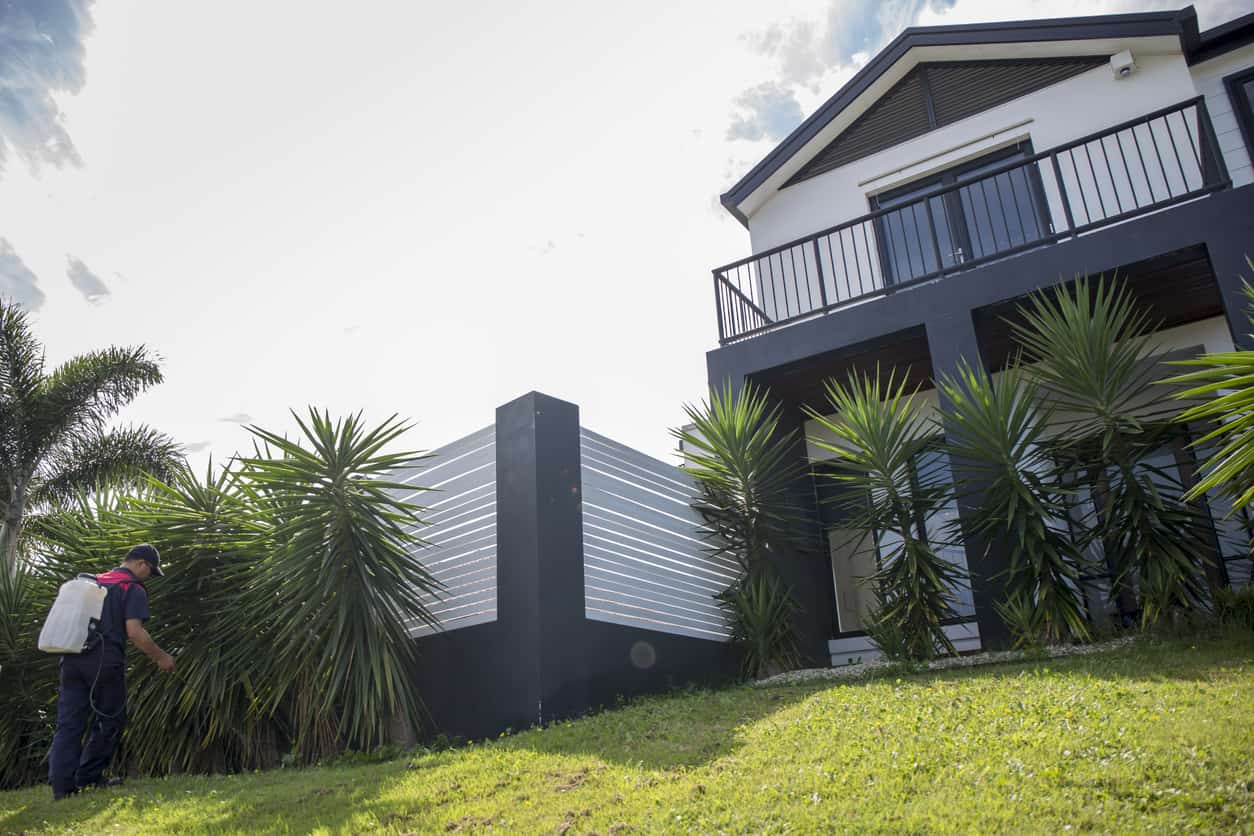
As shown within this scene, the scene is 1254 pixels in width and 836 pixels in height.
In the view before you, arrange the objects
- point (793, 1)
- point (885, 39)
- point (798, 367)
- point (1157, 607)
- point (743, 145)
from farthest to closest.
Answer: point (743, 145) → point (885, 39) → point (798, 367) → point (793, 1) → point (1157, 607)

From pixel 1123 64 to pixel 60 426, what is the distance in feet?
57.6

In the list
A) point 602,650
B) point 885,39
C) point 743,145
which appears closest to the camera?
point 602,650

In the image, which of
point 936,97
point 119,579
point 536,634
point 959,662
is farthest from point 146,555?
point 936,97

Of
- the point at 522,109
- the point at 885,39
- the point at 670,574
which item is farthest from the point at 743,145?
the point at 670,574

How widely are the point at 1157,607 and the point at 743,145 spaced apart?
9064 mm

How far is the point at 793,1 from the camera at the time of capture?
8.05 meters

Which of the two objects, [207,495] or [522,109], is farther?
[522,109]

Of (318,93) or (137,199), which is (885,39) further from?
(137,199)

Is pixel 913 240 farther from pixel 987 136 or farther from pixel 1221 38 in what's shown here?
pixel 1221 38

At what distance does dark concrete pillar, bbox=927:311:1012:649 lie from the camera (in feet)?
25.3

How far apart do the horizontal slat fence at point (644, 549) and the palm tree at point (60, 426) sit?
11053 mm

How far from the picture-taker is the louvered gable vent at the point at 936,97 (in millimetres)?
11328

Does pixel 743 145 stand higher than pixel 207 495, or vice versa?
pixel 743 145

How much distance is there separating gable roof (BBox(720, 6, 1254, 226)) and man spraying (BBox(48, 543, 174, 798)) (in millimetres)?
9397
